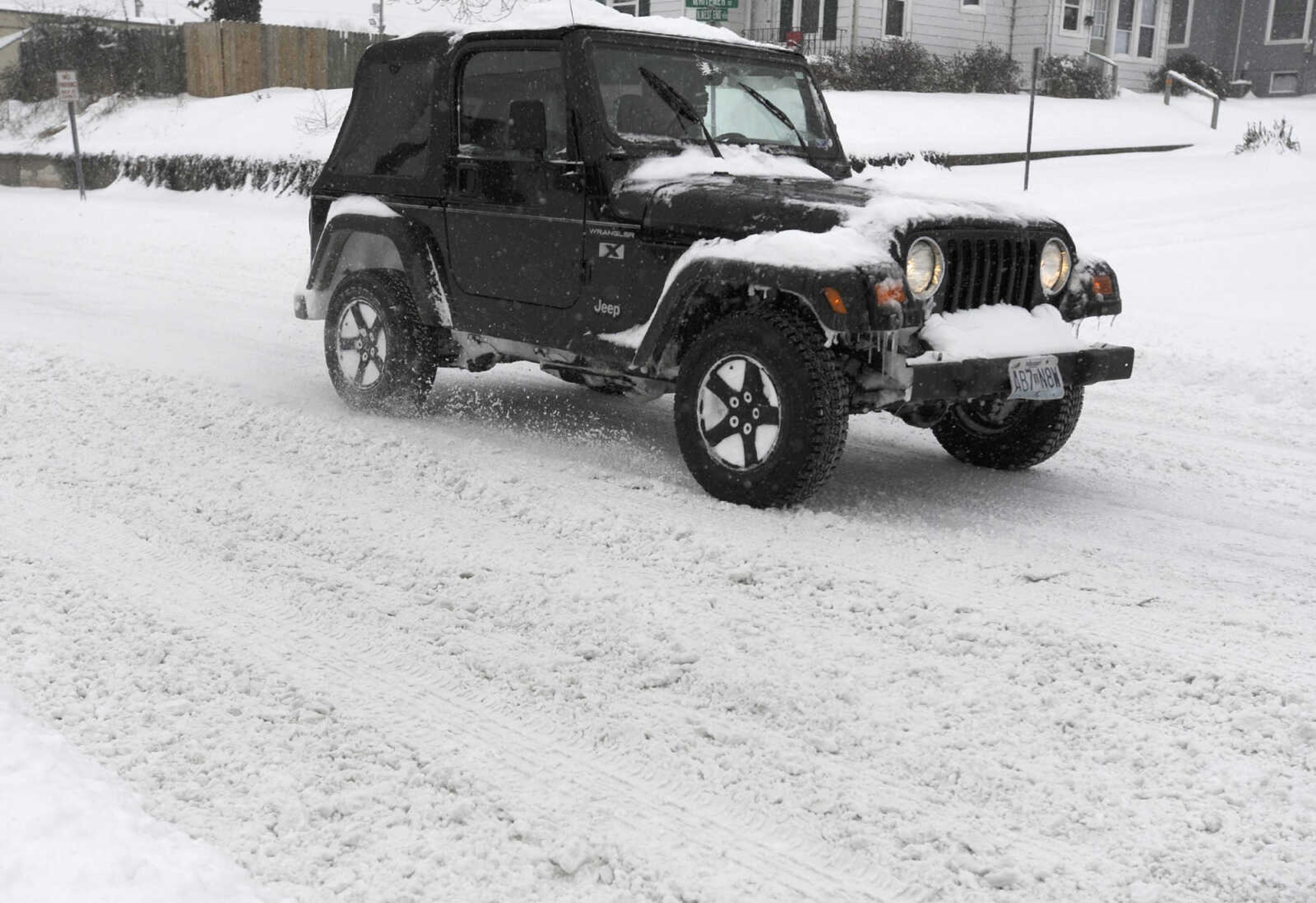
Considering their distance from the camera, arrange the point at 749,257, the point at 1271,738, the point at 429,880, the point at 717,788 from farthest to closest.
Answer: the point at 749,257 → the point at 1271,738 → the point at 717,788 → the point at 429,880

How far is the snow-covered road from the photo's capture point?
109 inches

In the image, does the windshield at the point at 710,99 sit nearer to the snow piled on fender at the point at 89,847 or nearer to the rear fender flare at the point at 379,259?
the rear fender flare at the point at 379,259

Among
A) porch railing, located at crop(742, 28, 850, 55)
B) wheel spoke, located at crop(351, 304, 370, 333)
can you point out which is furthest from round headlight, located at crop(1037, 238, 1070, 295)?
porch railing, located at crop(742, 28, 850, 55)

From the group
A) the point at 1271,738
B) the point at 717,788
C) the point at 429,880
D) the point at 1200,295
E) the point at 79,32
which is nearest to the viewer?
the point at 429,880

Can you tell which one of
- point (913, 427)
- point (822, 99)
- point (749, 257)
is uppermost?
point (822, 99)

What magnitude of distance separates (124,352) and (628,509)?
15.9 feet

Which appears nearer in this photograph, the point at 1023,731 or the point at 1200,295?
the point at 1023,731

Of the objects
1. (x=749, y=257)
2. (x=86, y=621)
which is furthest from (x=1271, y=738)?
(x=86, y=621)

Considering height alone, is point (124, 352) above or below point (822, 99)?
below

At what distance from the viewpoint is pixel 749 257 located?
16.5 feet

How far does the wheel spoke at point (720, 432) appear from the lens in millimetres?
5262

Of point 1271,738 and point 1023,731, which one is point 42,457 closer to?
point 1023,731

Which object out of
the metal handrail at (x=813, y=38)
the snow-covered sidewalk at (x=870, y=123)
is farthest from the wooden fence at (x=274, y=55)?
the metal handrail at (x=813, y=38)

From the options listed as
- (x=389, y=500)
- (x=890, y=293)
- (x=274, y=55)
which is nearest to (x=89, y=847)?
(x=389, y=500)
